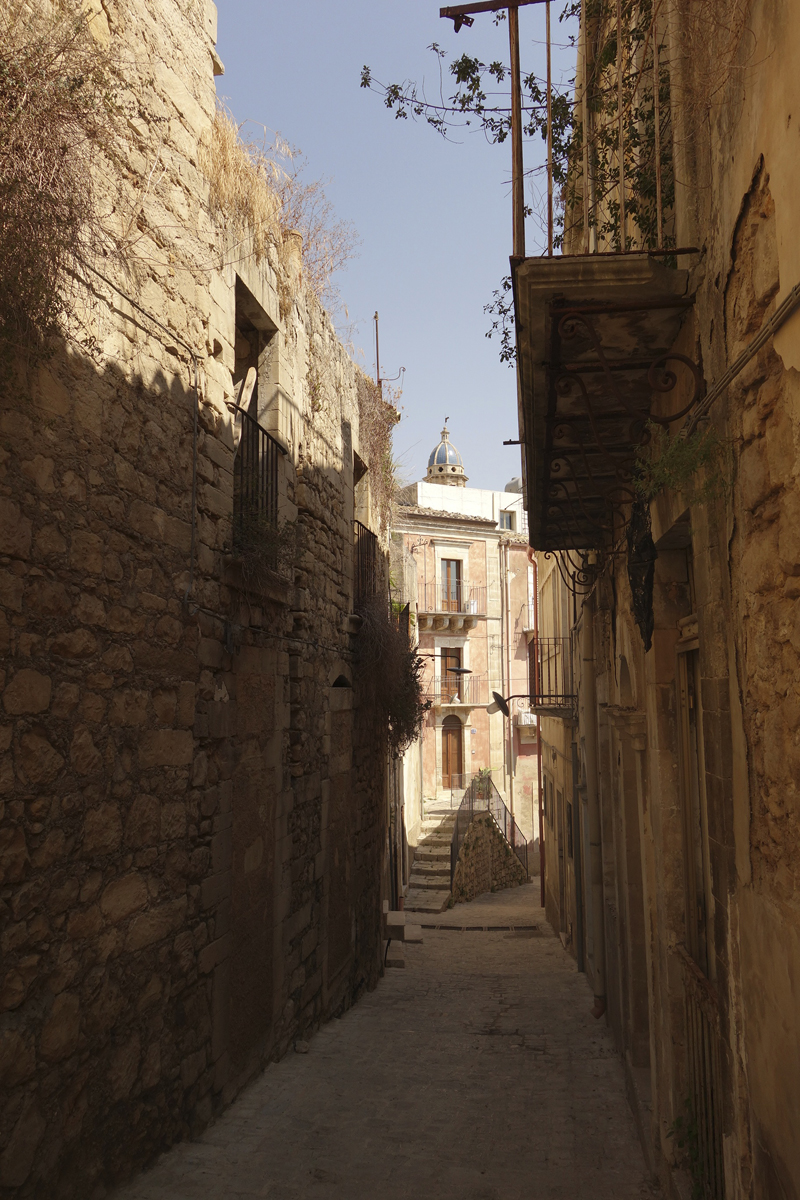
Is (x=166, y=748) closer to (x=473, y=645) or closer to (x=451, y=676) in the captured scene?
(x=451, y=676)

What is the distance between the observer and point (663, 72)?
4.14 meters

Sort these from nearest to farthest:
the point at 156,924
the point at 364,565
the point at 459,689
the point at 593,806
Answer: the point at 156,924 → the point at 593,806 → the point at 364,565 → the point at 459,689

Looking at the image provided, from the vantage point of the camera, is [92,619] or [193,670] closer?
[92,619]

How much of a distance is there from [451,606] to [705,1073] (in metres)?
29.1

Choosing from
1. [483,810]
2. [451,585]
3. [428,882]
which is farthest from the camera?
[451,585]

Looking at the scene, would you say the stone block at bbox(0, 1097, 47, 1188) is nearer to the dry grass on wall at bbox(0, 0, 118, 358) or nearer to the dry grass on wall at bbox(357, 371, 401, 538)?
the dry grass on wall at bbox(0, 0, 118, 358)

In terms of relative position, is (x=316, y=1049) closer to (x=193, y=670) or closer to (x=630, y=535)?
(x=193, y=670)

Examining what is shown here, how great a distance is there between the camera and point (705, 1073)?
3984mm

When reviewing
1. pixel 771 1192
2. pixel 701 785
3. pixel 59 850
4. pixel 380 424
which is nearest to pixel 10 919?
pixel 59 850

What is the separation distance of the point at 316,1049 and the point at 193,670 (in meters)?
3.68

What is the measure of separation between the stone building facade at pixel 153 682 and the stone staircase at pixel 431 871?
35.6 feet

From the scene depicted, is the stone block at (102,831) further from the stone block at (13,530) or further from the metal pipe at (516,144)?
the metal pipe at (516,144)

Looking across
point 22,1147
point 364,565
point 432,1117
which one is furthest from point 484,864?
point 22,1147

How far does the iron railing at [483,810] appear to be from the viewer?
65.7 feet
